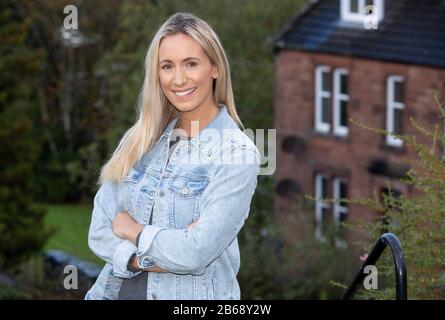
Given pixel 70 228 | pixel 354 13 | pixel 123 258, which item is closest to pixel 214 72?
pixel 123 258

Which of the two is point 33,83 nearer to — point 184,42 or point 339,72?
point 339,72

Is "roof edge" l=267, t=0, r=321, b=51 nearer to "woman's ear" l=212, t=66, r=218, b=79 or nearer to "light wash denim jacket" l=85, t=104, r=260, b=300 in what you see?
"woman's ear" l=212, t=66, r=218, b=79

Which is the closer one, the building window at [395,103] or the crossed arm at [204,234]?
the crossed arm at [204,234]

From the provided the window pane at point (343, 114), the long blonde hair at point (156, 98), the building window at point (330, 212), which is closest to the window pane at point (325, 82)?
the window pane at point (343, 114)

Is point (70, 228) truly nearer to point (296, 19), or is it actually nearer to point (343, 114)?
point (296, 19)

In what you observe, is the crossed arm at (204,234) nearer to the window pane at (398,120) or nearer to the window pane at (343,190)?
the window pane at (398,120)

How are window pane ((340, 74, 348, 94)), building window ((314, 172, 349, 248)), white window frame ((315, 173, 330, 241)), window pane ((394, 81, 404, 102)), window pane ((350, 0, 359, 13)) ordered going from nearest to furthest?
building window ((314, 172, 349, 248)), white window frame ((315, 173, 330, 241)), window pane ((394, 81, 404, 102)), window pane ((350, 0, 359, 13)), window pane ((340, 74, 348, 94))

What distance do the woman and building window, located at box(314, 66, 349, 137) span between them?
24858 mm

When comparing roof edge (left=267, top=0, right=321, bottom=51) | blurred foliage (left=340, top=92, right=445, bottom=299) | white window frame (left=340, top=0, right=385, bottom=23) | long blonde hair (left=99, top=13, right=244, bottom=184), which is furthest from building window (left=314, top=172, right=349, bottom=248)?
long blonde hair (left=99, top=13, right=244, bottom=184)

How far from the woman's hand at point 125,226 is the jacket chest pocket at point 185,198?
0.46 feet

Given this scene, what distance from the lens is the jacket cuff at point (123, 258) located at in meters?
4.41

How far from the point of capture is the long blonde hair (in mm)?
4512

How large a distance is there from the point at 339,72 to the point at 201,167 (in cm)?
2533

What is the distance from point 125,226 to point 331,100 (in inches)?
1008
